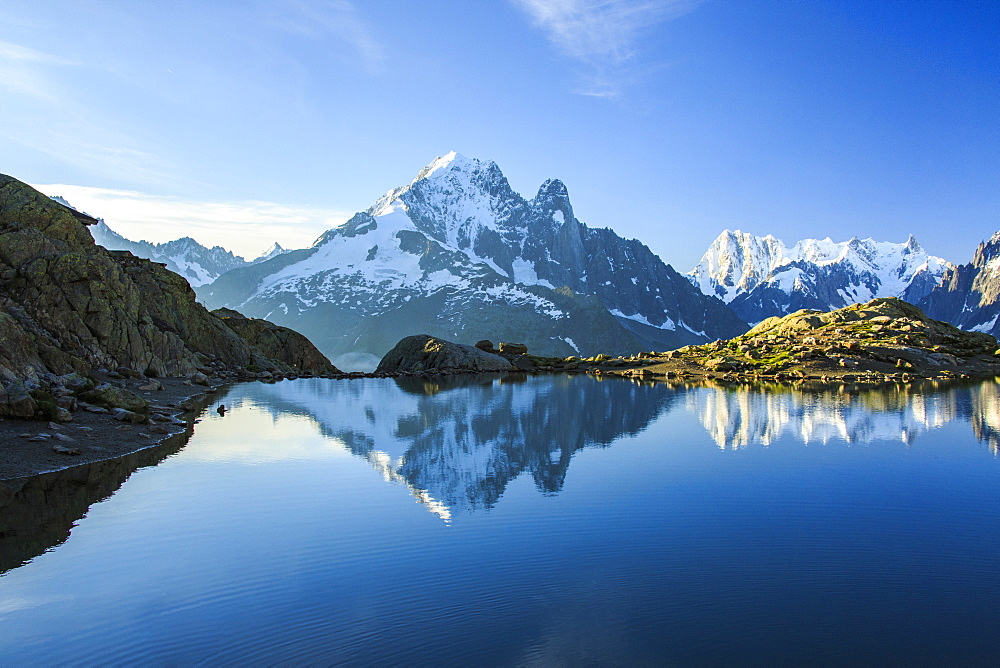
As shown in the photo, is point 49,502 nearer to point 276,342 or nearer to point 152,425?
point 152,425

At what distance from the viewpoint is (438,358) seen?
323 ft

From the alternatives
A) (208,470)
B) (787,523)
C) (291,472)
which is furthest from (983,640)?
(208,470)

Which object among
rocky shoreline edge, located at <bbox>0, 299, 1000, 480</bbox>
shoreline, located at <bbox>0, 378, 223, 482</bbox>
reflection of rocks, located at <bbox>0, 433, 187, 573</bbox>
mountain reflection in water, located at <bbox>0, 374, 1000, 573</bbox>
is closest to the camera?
reflection of rocks, located at <bbox>0, 433, 187, 573</bbox>

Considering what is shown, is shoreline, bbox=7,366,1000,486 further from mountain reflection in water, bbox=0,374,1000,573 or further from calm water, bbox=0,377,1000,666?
Result: calm water, bbox=0,377,1000,666

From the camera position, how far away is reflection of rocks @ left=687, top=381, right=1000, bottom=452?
36.4 meters

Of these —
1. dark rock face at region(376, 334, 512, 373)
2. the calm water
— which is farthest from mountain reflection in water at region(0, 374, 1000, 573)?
dark rock face at region(376, 334, 512, 373)

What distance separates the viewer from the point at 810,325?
107125mm

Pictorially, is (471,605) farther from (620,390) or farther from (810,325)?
(810,325)

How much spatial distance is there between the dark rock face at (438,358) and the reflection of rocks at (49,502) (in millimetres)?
70384

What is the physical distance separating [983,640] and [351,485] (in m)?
18.1

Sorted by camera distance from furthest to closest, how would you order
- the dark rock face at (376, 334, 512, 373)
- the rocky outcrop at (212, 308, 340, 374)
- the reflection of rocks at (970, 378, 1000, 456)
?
the dark rock face at (376, 334, 512, 373)
the rocky outcrop at (212, 308, 340, 374)
the reflection of rocks at (970, 378, 1000, 456)

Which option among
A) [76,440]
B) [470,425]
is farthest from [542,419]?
[76,440]

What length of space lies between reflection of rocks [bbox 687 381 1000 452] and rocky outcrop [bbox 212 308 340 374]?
51.8m

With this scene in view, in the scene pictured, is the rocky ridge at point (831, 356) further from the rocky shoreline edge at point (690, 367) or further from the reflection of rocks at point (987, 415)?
the reflection of rocks at point (987, 415)
